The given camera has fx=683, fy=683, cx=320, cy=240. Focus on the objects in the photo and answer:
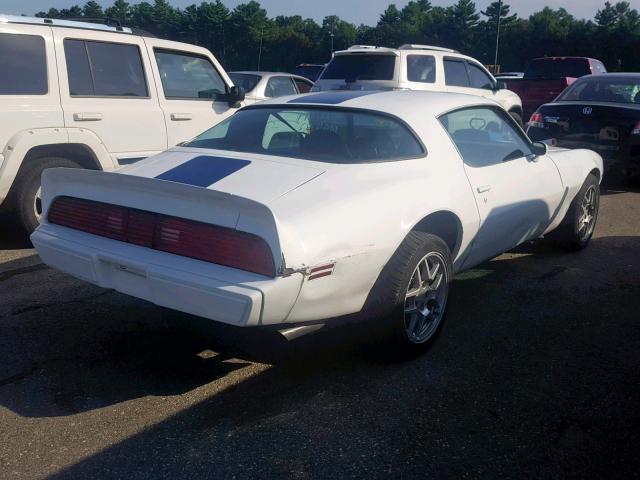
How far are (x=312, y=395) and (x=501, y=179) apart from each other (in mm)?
1972

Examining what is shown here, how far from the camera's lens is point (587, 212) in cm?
573

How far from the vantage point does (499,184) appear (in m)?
4.28

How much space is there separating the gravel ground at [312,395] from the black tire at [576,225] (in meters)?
1.00

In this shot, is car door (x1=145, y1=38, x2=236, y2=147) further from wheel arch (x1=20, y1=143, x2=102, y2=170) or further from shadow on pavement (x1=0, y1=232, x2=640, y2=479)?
shadow on pavement (x1=0, y1=232, x2=640, y2=479)

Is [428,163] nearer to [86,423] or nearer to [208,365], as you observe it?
[208,365]

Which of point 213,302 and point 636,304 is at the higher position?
point 213,302

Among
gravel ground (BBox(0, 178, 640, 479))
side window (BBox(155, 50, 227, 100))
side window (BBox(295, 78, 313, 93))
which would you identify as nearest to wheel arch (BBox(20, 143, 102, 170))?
side window (BBox(155, 50, 227, 100))

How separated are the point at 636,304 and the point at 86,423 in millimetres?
3507

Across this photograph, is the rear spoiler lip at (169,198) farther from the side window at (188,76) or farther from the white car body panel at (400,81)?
the white car body panel at (400,81)

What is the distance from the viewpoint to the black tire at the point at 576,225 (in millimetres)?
5441

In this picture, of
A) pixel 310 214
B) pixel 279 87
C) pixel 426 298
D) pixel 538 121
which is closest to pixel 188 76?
pixel 426 298

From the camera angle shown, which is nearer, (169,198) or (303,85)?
(169,198)

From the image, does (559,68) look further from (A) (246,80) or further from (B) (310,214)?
(B) (310,214)

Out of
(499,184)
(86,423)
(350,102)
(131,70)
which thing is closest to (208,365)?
(86,423)
